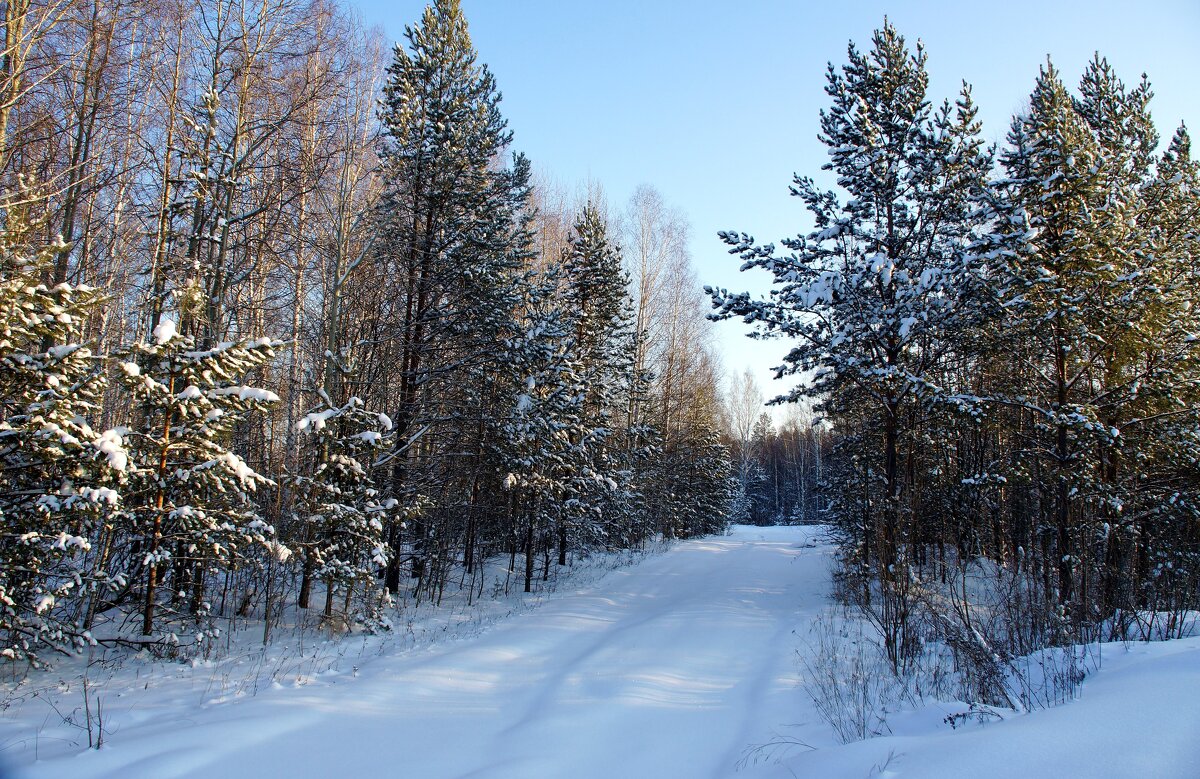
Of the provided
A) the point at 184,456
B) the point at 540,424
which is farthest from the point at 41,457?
the point at 540,424

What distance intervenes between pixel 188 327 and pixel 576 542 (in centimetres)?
1400

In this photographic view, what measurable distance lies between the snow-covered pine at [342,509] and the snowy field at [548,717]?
1009mm

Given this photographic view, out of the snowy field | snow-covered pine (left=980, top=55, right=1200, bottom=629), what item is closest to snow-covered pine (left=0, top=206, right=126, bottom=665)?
the snowy field

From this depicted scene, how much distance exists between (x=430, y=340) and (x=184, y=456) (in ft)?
21.3

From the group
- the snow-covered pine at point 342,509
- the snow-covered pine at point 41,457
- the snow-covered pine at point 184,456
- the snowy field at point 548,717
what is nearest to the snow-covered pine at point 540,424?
the snow-covered pine at point 342,509

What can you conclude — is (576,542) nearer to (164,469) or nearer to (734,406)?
(164,469)

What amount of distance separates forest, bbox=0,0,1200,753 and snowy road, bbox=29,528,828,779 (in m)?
2.05

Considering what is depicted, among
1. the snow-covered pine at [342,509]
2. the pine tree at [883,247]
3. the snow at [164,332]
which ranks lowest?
the snow-covered pine at [342,509]

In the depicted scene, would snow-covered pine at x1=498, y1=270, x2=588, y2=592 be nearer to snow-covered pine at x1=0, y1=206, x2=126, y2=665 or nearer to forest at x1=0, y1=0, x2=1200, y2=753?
forest at x1=0, y1=0, x2=1200, y2=753

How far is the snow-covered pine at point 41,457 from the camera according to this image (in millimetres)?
5953

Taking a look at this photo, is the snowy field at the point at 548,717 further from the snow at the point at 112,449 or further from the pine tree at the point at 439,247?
the pine tree at the point at 439,247

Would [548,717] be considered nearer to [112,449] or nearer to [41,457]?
[112,449]

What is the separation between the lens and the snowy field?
3129 mm

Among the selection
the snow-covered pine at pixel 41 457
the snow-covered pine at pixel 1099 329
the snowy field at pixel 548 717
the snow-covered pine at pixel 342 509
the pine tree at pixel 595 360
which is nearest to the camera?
the snowy field at pixel 548 717
